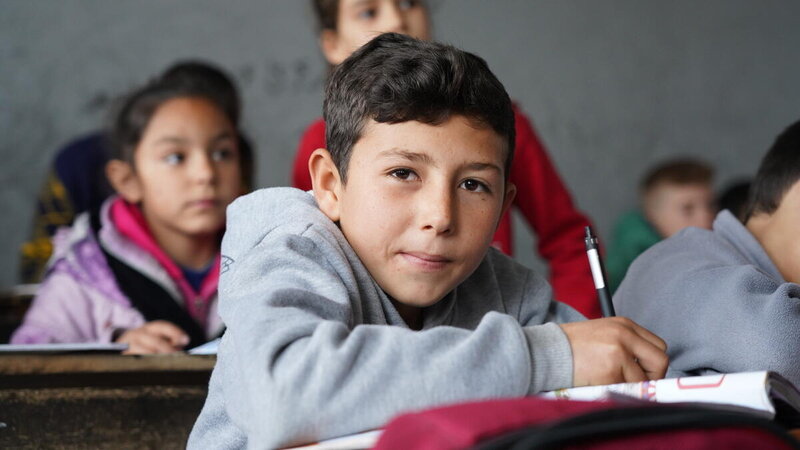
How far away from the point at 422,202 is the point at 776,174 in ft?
2.27

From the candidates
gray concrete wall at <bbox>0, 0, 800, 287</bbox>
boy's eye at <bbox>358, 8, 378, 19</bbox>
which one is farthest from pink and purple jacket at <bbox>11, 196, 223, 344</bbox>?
gray concrete wall at <bbox>0, 0, 800, 287</bbox>

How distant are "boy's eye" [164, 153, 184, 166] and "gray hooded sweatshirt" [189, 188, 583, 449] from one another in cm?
134

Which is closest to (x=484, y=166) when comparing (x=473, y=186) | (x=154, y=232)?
(x=473, y=186)

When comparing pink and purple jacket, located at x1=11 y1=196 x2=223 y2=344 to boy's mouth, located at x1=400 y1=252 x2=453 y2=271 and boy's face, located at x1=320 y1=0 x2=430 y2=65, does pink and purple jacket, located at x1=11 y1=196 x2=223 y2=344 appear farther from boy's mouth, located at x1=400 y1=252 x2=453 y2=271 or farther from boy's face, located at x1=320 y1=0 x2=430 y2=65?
boy's mouth, located at x1=400 y1=252 x2=453 y2=271

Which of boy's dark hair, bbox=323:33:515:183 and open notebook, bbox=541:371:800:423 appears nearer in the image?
open notebook, bbox=541:371:800:423

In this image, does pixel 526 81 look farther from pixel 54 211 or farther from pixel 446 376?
pixel 446 376

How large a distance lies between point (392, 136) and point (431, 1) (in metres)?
3.33

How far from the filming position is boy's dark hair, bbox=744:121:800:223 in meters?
1.46

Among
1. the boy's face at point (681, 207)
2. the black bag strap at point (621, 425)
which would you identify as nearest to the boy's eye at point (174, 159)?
the black bag strap at point (621, 425)

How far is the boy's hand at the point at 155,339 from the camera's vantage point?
187cm

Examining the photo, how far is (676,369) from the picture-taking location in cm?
125

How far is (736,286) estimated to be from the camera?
3.95 ft

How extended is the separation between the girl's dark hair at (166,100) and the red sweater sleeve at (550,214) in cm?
77

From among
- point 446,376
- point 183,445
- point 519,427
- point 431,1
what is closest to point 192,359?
point 183,445
